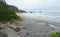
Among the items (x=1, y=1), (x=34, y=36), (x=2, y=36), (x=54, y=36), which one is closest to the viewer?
(x=54, y=36)

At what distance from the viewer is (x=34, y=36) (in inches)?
920

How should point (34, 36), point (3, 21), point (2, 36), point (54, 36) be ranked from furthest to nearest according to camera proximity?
1. point (3, 21)
2. point (34, 36)
3. point (2, 36)
4. point (54, 36)

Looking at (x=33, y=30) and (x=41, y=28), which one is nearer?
(x=33, y=30)

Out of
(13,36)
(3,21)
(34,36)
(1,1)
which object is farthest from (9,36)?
(1,1)

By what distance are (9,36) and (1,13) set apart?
14.6m

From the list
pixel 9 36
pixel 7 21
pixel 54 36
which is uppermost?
pixel 54 36

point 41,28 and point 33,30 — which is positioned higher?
point 33,30

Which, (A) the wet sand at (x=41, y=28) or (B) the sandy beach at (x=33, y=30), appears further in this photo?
(A) the wet sand at (x=41, y=28)

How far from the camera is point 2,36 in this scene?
21.9 m

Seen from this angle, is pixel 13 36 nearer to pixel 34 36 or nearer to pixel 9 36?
pixel 9 36

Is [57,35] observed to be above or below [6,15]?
above

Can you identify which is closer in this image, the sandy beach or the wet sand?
the sandy beach

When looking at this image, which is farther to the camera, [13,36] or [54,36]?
[13,36]

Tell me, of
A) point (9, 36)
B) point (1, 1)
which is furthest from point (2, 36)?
point (1, 1)
